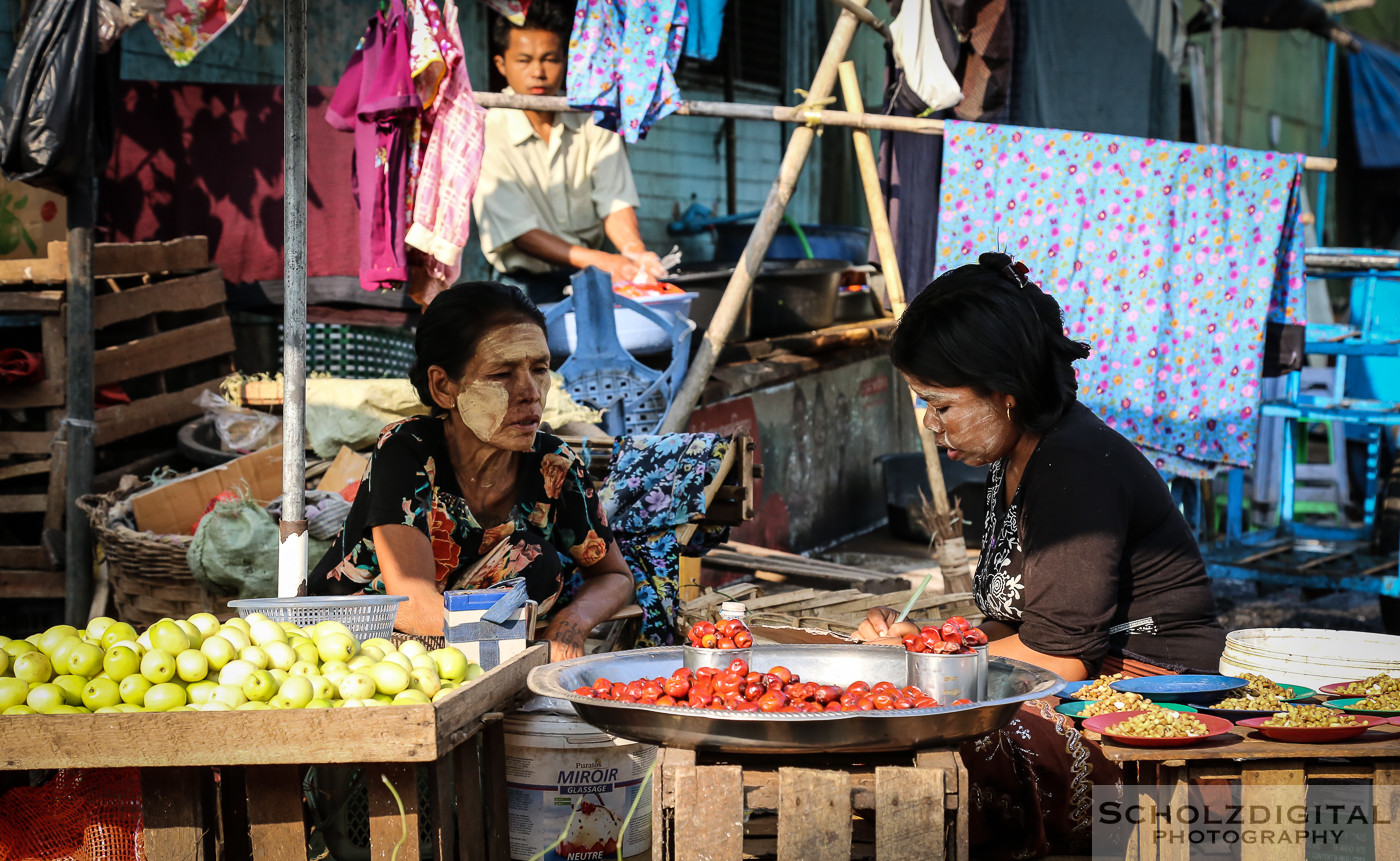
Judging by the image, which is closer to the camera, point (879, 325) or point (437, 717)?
point (437, 717)

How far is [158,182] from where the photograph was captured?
19.1ft

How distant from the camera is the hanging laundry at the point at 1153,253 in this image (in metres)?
Answer: 5.29

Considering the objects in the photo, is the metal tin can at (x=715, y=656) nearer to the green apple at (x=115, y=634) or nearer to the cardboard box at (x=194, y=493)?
the green apple at (x=115, y=634)

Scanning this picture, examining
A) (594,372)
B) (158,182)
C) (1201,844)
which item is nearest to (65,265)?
(158,182)

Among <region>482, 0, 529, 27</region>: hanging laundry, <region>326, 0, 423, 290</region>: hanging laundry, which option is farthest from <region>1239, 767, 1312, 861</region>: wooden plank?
<region>482, 0, 529, 27</region>: hanging laundry

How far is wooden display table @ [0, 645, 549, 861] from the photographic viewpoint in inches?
79.9

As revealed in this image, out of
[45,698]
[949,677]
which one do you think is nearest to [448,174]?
[45,698]

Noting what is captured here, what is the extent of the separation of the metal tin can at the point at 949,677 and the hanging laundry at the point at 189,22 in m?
3.30

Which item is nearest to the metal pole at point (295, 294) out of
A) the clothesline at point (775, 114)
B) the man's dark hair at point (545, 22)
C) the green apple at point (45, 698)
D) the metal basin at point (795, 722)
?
the green apple at point (45, 698)

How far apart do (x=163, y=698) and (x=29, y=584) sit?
318 centimetres

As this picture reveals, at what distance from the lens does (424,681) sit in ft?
7.34

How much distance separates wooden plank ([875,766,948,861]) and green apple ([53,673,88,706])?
141cm

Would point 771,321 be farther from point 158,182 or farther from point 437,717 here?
point 437,717

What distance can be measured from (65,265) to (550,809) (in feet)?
11.6
